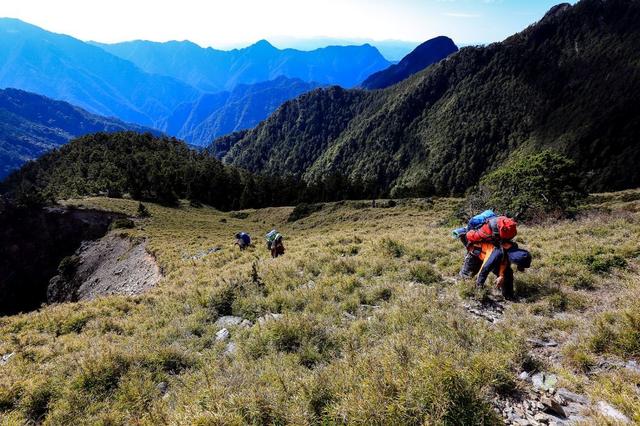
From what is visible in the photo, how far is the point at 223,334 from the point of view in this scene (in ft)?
27.1

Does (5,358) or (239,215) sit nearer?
(5,358)

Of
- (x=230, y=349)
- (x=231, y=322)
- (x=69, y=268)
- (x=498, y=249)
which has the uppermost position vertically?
(x=498, y=249)

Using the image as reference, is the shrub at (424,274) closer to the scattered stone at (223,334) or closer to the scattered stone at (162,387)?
the scattered stone at (223,334)

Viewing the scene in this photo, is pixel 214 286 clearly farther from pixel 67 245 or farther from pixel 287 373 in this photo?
pixel 67 245

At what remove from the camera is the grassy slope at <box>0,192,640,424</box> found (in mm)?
4469

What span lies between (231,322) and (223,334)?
71cm

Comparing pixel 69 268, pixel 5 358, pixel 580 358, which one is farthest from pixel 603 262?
pixel 69 268

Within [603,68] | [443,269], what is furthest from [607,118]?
[443,269]

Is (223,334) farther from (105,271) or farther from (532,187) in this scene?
(532,187)

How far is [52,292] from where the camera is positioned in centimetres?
3803

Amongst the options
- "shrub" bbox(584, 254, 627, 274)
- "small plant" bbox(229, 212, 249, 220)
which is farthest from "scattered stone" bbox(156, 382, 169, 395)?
"small plant" bbox(229, 212, 249, 220)

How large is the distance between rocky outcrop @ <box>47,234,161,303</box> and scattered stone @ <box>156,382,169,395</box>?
51.1ft

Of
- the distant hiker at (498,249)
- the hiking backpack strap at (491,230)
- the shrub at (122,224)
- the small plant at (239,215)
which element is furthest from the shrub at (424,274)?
the small plant at (239,215)

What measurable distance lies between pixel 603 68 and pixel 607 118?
166 feet
